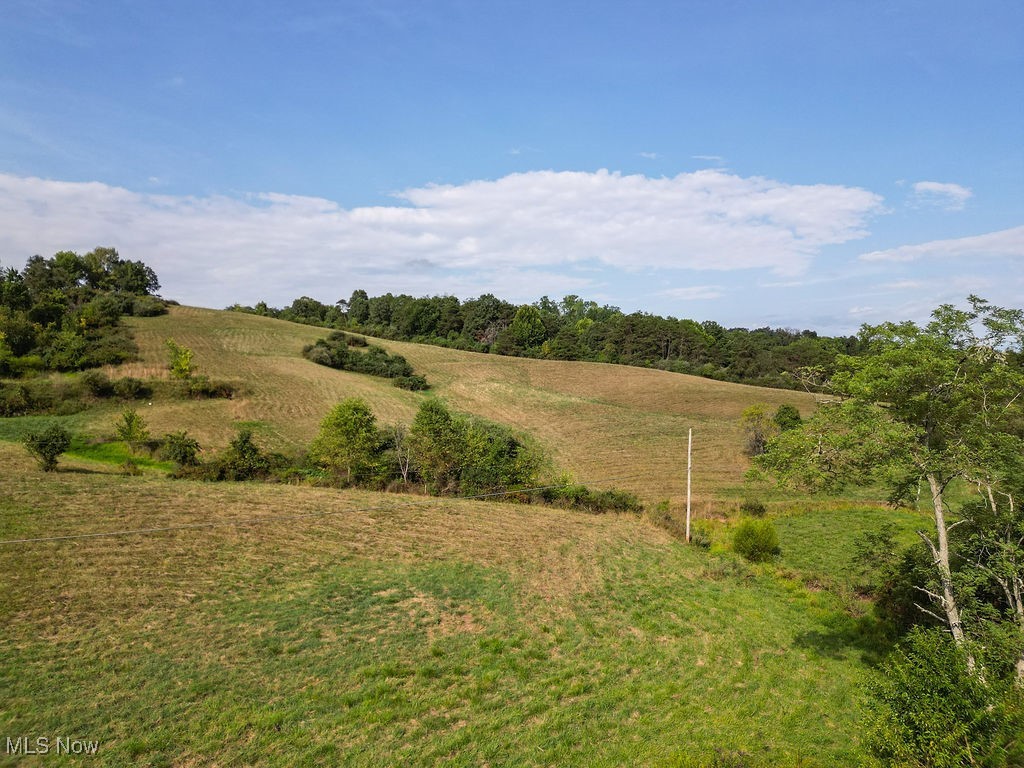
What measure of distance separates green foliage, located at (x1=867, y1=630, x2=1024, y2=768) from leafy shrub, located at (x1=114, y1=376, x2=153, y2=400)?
53.0 metres

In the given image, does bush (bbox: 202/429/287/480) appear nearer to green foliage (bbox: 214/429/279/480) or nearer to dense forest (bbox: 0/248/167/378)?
green foliage (bbox: 214/429/279/480)

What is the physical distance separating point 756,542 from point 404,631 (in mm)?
18176

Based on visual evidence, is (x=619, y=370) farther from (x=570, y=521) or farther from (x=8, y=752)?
(x=8, y=752)

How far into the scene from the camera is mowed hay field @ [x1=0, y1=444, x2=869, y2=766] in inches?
408

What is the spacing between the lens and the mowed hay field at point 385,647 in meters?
10.4

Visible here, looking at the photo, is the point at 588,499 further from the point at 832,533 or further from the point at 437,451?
the point at 832,533

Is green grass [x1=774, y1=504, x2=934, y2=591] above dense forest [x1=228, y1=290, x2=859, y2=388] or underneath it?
underneath

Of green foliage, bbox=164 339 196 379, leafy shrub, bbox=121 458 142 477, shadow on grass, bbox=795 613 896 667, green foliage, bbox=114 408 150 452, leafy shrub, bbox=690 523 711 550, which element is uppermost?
green foliage, bbox=164 339 196 379

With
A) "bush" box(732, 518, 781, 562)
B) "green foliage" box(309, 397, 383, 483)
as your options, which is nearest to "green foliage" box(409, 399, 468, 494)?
"green foliage" box(309, 397, 383, 483)

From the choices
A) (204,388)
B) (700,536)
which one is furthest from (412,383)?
(700,536)

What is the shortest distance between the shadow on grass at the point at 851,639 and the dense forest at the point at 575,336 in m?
71.3

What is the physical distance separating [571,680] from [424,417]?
2305 cm

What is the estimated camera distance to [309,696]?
37.6 ft

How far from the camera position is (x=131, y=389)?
4569 centimetres
